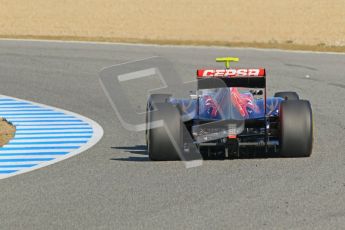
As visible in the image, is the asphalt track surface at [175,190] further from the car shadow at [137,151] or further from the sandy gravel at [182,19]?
the sandy gravel at [182,19]

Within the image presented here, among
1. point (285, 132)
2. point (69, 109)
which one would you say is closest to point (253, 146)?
point (285, 132)

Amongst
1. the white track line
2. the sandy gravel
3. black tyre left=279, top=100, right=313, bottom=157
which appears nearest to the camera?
black tyre left=279, top=100, right=313, bottom=157

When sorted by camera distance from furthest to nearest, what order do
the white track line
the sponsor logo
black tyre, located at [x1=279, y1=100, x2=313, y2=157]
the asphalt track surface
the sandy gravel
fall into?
the sandy gravel → the white track line → the sponsor logo → black tyre, located at [x1=279, y1=100, x2=313, y2=157] → the asphalt track surface

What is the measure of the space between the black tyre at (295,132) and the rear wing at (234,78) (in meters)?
0.83

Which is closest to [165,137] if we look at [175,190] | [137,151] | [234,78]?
[234,78]

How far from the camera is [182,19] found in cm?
5141

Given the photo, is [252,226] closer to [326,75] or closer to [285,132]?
[285,132]

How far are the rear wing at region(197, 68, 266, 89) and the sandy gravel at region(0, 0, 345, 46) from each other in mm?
20228

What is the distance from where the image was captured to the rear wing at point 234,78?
1305cm

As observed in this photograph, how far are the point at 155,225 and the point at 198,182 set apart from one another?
2.21 metres

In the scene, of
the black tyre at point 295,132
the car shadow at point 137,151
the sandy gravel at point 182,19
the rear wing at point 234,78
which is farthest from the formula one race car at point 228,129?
the sandy gravel at point 182,19

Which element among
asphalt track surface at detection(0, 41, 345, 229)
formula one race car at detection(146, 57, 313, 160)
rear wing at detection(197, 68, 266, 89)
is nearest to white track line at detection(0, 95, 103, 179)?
asphalt track surface at detection(0, 41, 345, 229)

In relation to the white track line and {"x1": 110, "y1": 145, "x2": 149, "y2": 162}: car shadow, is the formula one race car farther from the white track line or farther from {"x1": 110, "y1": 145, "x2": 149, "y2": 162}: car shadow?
the white track line

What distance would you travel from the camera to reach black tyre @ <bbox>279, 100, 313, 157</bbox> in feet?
40.4
